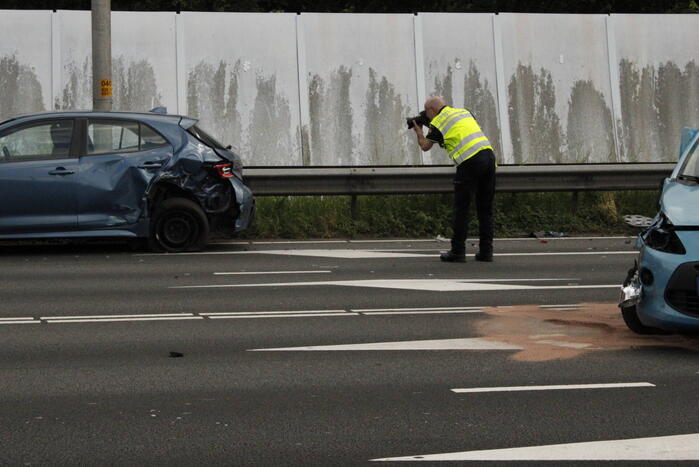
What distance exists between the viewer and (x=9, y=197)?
47.5 feet

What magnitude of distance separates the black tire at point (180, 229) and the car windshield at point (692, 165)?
6.55 metres

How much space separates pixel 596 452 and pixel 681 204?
3.15 meters

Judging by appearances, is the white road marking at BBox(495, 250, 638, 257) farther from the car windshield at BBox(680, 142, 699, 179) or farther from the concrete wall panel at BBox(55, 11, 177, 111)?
the concrete wall panel at BBox(55, 11, 177, 111)

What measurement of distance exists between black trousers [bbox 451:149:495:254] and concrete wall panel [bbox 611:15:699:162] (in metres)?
7.84

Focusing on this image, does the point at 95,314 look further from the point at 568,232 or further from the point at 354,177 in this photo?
the point at 568,232

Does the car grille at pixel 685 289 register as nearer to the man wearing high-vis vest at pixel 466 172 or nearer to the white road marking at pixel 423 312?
the white road marking at pixel 423 312

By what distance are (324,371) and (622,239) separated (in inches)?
380

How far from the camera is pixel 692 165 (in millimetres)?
9789

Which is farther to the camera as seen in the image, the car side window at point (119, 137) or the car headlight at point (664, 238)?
the car side window at point (119, 137)

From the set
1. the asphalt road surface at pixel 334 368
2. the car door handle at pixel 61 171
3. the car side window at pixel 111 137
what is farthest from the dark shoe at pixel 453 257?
the car door handle at pixel 61 171

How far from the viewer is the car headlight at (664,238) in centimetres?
863

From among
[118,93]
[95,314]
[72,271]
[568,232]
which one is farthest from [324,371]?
[118,93]

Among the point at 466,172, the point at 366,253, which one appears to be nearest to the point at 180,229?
the point at 366,253

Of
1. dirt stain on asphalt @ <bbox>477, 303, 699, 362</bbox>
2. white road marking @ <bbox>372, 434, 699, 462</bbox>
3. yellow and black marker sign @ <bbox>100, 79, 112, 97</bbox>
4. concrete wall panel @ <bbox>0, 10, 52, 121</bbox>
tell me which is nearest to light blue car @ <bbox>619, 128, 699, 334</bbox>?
dirt stain on asphalt @ <bbox>477, 303, 699, 362</bbox>
